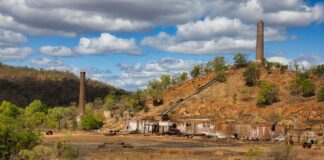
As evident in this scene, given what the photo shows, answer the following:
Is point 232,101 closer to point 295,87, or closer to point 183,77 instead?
point 295,87

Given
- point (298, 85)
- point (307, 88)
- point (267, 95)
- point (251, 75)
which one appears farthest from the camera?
point (251, 75)

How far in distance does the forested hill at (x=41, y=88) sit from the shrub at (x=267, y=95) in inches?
2570

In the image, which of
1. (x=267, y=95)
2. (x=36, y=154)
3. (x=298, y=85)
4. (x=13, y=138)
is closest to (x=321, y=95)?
(x=267, y=95)

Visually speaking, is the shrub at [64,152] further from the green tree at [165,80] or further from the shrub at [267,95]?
the green tree at [165,80]

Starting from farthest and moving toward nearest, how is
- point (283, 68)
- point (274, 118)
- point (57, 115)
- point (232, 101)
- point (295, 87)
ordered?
point (57, 115)
point (283, 68)
point (232, 101)
point (295, 87)
point (274, 118)

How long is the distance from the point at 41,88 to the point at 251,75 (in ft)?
278

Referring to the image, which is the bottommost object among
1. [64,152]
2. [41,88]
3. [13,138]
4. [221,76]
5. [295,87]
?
[64,152]

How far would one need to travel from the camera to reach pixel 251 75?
287 feet

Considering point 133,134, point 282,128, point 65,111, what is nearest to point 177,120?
point 133,134

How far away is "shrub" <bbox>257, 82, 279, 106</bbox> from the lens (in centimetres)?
7575

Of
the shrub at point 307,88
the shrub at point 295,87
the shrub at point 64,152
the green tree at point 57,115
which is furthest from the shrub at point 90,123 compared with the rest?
the shrub at point 64,152

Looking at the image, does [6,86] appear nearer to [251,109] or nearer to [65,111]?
[65,111]

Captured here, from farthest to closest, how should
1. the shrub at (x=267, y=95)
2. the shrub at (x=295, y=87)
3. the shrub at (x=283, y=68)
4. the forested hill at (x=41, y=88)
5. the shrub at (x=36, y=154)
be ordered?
1. the forested hill at (x=41, y=88)
2. the shrub at (x=283, y=68)
3. the shrub at (x=295, y=87)
4. the shrub at (x=267, y=95)
5. the shrub at (x=36, y=154)

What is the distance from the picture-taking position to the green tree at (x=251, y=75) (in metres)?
87.7
